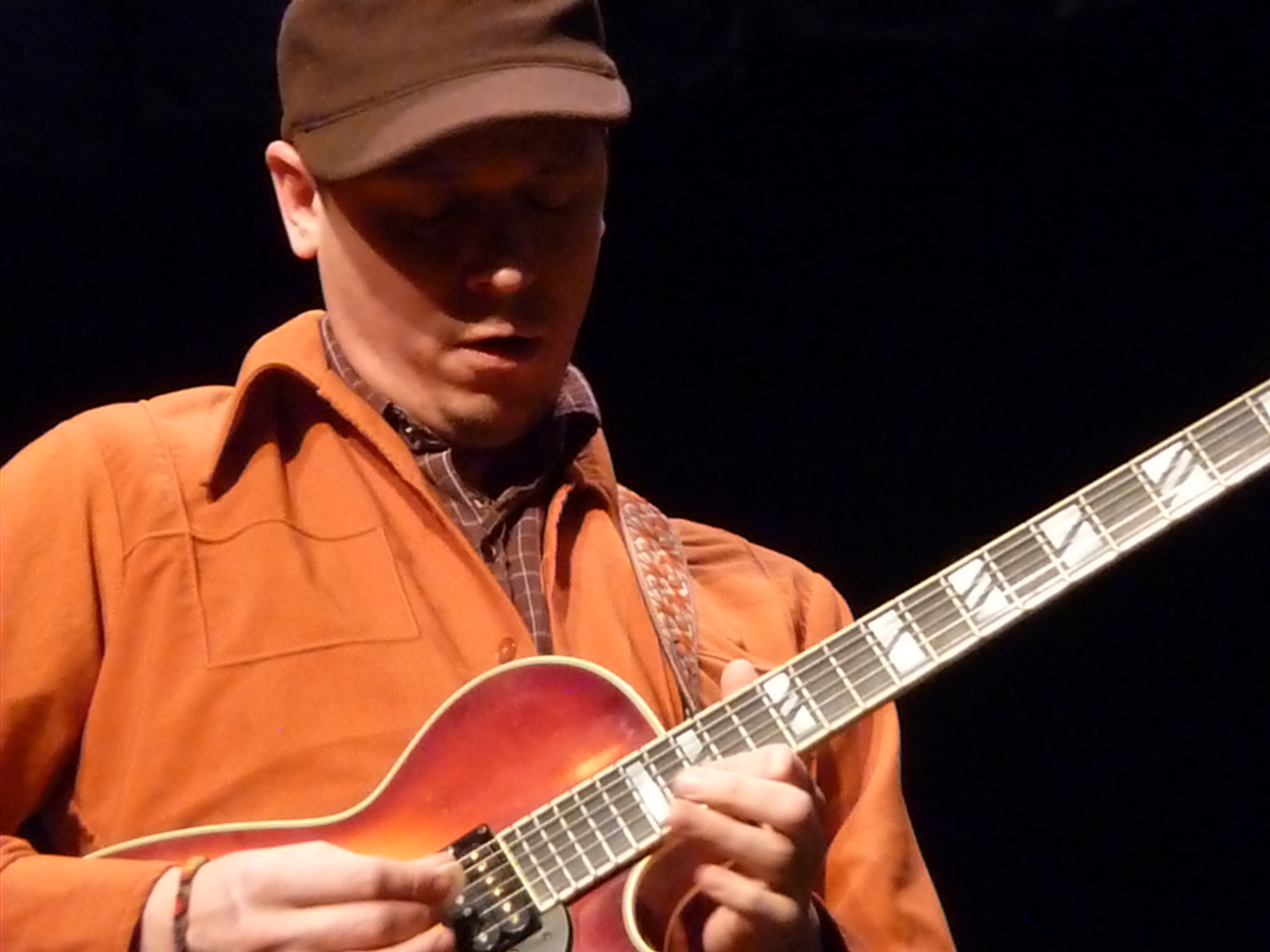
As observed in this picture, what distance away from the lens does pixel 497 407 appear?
4.22ft

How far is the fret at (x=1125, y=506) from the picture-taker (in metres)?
1.18

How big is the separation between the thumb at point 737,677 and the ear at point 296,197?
533 millimetres

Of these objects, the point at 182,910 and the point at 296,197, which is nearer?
the point at 182,910

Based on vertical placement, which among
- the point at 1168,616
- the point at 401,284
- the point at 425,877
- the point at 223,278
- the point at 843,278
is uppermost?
the point at 223,278

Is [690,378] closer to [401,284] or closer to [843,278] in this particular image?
[843,278]

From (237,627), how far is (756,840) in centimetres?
44

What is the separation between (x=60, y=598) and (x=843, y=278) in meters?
1.27

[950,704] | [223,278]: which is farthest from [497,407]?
[950,704]

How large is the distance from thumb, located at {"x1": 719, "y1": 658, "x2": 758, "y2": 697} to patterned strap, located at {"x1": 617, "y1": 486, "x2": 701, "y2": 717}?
0.26 ft

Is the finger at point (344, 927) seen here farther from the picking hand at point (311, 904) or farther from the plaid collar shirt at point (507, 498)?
the plaid collar shirt at point (507, 498)

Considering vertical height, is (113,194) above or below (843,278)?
above

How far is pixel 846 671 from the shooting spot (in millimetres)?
1167

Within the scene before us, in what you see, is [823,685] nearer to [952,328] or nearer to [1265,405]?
[1265,405]

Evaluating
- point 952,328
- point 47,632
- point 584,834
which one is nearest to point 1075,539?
point 584,834
